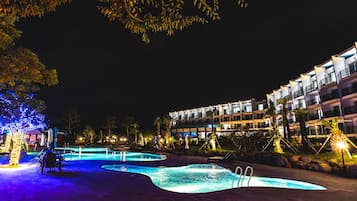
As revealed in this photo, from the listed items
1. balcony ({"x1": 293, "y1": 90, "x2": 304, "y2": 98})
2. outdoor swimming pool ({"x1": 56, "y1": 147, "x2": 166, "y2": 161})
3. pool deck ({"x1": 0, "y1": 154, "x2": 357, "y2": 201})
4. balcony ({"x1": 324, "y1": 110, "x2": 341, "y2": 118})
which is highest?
balcony ({"x1": 293, "y1": 90, "x2": 304, "y2": 98})

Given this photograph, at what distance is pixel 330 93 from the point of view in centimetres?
3000

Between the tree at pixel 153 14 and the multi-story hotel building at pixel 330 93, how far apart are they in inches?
1091

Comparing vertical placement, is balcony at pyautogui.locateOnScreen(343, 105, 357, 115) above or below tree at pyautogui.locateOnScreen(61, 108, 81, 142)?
below

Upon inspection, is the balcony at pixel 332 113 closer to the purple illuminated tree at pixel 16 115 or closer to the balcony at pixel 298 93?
the balcony at pixel 298 93

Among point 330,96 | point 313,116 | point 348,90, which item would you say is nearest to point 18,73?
point 348,90

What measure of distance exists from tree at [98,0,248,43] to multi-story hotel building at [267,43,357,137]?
27715 mm

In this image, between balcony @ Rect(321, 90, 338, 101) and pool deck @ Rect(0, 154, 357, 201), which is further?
balcony @ Rect(321, 90, 338, 101)

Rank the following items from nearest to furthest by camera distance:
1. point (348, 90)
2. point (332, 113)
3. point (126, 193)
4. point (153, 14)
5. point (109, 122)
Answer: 1. point (153, 14)
2. point (126, 193)
3. point (348, 90)
4. point (332, 113)
5. point (109, 122)

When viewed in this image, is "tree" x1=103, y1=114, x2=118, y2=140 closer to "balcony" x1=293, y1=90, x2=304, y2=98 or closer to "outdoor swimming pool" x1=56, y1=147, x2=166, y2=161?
"outdoor swimming pool" x1=56, y1=147, x2=166, y2=161

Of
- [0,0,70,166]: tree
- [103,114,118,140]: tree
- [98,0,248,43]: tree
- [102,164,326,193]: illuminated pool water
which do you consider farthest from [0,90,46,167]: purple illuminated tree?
[103,114,118,140]: tree

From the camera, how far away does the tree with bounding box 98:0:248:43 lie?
2.85 metres

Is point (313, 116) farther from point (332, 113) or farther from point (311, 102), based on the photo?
point (332, 113)

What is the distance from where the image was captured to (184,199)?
5801 millimetres

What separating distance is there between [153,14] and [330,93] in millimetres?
34194
